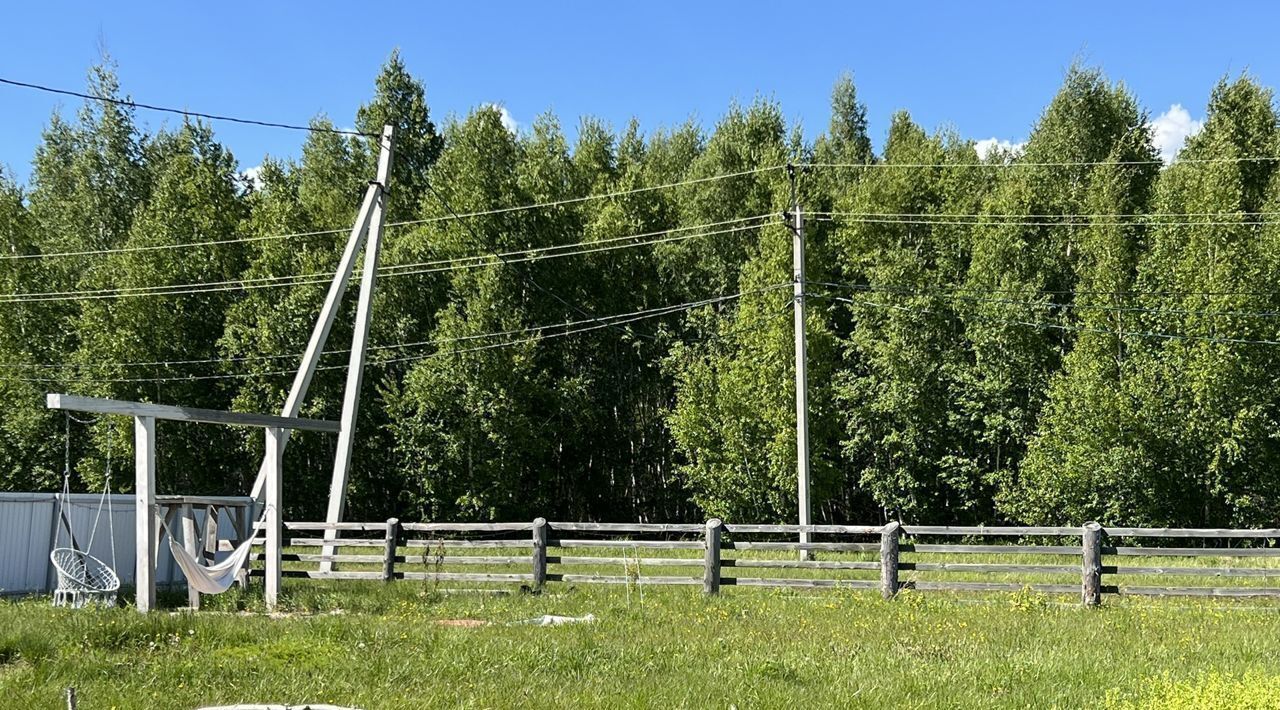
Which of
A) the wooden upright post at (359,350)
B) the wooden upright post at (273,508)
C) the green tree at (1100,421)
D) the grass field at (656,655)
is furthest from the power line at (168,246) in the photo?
the green tree at (1100,421)

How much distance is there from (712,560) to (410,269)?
19.2 metres

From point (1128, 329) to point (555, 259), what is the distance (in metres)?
16.8

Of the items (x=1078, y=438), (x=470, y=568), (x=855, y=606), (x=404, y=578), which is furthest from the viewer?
(x=1078, y=438)

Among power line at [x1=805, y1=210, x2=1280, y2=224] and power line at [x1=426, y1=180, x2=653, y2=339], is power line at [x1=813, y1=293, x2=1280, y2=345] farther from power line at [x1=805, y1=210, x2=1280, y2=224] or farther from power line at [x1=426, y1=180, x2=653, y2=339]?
power line at [x1=426, y1=180, x2=653, y2=339]

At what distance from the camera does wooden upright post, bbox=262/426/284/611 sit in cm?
1337

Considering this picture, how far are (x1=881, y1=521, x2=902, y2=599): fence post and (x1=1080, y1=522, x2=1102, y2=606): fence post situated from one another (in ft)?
7.89

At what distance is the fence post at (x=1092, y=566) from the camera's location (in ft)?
42.7

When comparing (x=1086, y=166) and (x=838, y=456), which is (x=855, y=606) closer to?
(x=838, y=456)

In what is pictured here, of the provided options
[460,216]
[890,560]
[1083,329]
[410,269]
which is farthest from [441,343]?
[890,560]

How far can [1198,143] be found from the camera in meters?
29.6

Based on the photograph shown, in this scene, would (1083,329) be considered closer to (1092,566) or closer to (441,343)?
(1092,566)

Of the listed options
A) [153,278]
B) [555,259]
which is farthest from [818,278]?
[153,278]

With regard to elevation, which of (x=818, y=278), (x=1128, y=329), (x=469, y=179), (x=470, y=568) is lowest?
(x=470, y=568)

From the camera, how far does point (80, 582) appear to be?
13.3 meters
